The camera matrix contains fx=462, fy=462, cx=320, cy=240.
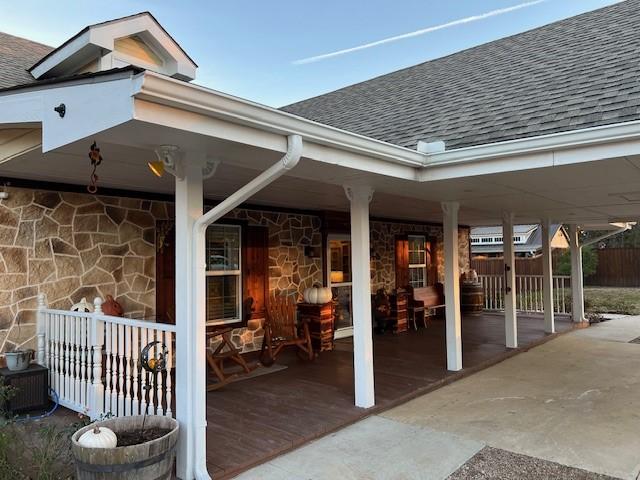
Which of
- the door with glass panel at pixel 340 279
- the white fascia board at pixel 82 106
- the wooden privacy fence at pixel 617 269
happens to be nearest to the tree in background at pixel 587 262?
the wooden privacy fence at pixel 617 269

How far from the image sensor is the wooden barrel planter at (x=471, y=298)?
11023 millimetres

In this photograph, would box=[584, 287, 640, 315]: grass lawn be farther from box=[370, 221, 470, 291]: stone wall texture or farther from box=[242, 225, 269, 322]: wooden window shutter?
box=[242, 225, 269, 322]: wooden window shutter

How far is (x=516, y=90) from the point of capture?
492 centimetres

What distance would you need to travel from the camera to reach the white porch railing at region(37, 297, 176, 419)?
132 inches

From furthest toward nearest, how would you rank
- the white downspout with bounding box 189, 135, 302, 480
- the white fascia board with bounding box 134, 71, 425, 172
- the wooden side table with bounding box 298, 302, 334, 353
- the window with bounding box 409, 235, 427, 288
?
the window with bounding box 409, 235, 427, 288 < the wooden side table with bounding box 298, 302, 334, 353 < the white downspout with bounding box 189, 135, 302, 480 < the white fascia board with bounding box 134, 71, 425, 172

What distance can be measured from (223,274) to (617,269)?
20026mm

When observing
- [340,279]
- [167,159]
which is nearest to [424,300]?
[340,279]

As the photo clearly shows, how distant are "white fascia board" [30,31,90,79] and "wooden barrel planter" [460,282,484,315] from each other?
366 inches

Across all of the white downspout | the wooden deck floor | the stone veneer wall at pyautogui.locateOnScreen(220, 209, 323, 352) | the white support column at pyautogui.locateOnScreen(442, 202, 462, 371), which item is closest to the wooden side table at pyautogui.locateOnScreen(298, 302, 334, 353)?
the wooden deck floor

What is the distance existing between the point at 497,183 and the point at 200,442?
3390 millimetres

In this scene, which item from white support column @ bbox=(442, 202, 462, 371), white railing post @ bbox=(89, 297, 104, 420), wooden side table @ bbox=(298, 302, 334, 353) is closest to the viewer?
white railing post @ bbox=(89, 297, 104, 420)

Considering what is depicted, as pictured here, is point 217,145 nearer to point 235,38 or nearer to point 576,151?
point 576,151

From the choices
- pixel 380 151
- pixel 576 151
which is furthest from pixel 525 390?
pixel 380 151

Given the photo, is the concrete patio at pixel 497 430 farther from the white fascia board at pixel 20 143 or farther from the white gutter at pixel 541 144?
the white fascia board at pixel 20 143
